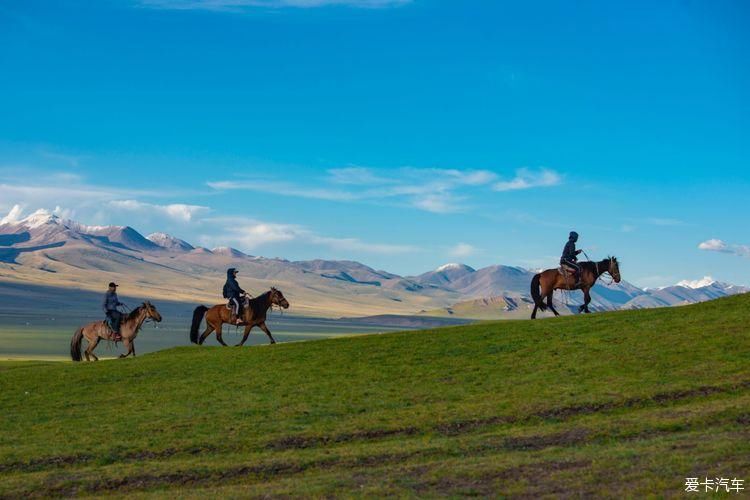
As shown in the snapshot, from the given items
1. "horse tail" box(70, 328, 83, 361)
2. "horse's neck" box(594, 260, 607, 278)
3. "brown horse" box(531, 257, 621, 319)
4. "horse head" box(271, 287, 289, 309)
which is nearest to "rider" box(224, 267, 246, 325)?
"horse head" box(271, 287, 289, 309)

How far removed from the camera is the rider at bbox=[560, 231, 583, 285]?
38750mm

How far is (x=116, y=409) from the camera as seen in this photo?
83.7ft

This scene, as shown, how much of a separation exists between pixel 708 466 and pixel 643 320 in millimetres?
18595

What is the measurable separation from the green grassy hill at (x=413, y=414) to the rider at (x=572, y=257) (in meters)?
4.37

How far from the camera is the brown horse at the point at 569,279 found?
3875 cm

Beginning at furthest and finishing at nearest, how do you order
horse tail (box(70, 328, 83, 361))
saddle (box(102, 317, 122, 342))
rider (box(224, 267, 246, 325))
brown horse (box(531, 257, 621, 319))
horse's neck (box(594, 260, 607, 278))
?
horse tail (box(70, 328, 83, 361)) → saddle (box(102, 317, 122, 342)) → horse's neck (box(594, 260, 607, 278)) → rider (box(224, 267, 246, 325)) → brown horse (box(531, 257, 621, 319))

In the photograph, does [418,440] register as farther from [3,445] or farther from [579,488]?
[3,445]

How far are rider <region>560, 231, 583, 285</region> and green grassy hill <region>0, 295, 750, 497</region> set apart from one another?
172 inches

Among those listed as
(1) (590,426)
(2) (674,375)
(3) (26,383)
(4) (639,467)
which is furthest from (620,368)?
(3) (26,383)

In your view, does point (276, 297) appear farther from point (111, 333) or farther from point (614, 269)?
point (614, 269)

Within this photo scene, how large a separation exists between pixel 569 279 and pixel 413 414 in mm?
18865

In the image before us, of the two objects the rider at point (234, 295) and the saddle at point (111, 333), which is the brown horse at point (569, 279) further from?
the saddle at point (111, 333)

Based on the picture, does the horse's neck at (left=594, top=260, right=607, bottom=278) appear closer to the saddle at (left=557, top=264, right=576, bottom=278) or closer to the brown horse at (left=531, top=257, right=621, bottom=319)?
the brown horse at (left=531, top=257, right=621, bottom=319)

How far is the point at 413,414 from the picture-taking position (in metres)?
22.3
